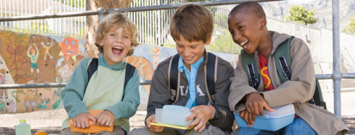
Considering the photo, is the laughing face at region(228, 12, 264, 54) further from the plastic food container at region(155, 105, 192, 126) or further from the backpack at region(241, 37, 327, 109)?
the plastic food container at region(155, 105, 192, 126)

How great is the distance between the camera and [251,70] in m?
2.21

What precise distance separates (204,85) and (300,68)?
21.4 inches

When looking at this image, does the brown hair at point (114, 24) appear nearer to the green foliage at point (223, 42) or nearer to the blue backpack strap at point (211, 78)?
the blue backpack strap at point (211, 78)

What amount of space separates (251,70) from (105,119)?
2.90 feet

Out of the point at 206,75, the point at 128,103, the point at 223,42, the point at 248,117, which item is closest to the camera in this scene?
the point at 248,117

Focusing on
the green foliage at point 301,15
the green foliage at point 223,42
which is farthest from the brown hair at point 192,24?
the green foliage at point 301,15

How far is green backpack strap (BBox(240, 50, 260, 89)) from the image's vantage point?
7.16 ft

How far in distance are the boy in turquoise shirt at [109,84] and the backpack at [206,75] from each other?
0.27 m

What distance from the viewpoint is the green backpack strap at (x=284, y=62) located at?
82.0 inches

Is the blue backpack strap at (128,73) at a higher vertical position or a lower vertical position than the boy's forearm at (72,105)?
higher

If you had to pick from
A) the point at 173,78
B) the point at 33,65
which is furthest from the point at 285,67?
the point at 33,65

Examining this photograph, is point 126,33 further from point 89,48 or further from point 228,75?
point 89,48

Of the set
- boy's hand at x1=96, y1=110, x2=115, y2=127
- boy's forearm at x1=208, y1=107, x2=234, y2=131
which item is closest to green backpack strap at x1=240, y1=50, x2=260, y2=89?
boy's forearm at x1=208, y1=107, x2=234, y2=131

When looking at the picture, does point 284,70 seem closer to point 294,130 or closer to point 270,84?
point 270,84
